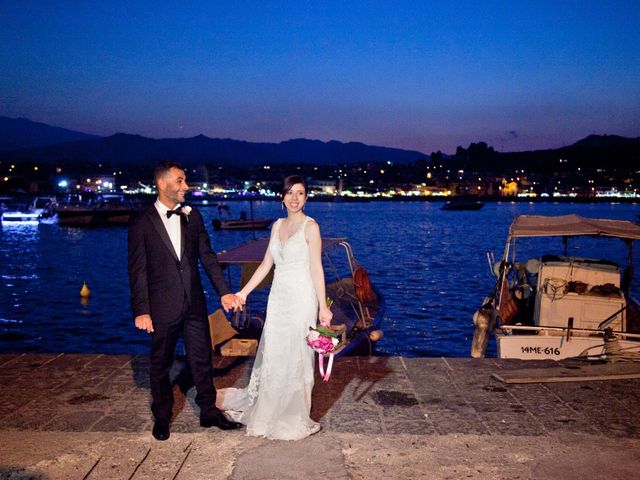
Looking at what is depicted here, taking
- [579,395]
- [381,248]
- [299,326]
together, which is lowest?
[381,248]

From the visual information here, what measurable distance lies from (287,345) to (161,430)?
127cm

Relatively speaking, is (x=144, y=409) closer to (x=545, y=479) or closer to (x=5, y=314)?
(x=545, y=479)

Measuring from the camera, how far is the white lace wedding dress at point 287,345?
5.34m

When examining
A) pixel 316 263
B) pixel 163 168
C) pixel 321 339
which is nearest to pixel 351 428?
pixel 321 339

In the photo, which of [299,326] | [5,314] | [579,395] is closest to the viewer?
[299,326]

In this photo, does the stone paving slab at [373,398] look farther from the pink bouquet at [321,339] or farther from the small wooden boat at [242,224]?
the small wooden boat at [242,224]

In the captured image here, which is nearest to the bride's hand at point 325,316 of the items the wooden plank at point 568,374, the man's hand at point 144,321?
the man's hand at point 144,321

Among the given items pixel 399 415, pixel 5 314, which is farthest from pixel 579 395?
pixel 5 314

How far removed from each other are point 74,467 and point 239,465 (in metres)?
1.24

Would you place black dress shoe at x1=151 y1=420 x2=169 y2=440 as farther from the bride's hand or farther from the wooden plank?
the wooden plank

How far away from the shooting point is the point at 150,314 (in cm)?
506

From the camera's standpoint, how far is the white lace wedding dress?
17.5ft

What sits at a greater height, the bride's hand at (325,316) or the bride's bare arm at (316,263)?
the bride's bare arm at (316,263)

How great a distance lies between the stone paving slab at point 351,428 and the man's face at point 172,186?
2.01 meters
